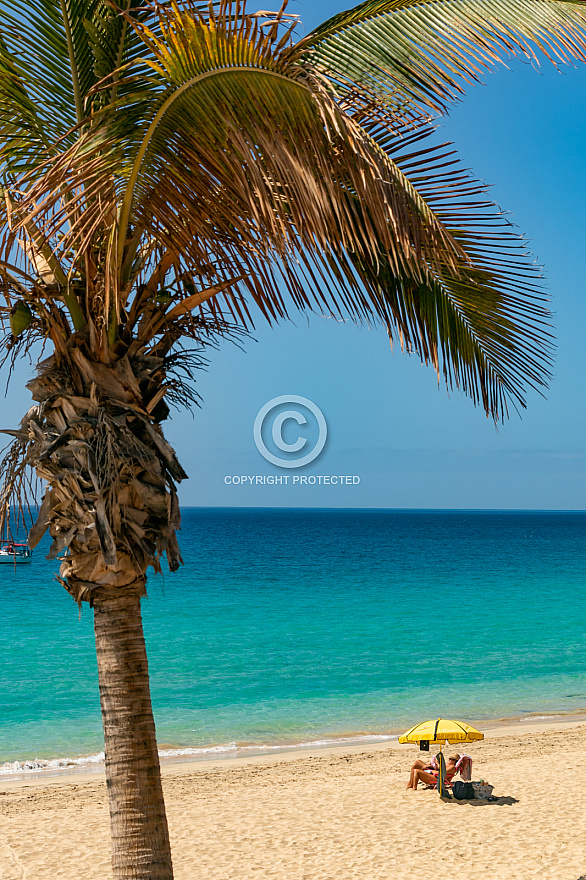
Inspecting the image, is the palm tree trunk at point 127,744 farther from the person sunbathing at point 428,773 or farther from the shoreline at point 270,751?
the shoreline at point 270,751

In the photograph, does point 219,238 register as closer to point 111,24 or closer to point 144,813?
point 111,24

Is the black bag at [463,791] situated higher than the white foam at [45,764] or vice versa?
the black bag at [463,791]

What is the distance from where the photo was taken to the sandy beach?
25.8ft

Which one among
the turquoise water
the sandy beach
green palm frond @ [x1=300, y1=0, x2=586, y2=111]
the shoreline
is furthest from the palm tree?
the turquoise water

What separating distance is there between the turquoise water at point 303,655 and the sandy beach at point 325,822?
3122 millimetres

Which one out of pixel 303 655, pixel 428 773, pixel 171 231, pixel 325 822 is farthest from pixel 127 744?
pixel 303 655

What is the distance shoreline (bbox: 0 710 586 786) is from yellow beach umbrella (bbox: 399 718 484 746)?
374 centimetres

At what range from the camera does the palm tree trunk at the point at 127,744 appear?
4.09m

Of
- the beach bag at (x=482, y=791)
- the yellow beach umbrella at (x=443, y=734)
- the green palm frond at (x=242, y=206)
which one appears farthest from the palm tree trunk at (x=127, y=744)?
the beach bag at (x=482, y=791)

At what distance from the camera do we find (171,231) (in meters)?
3.98

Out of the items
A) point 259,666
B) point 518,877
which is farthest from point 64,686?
point 518,877

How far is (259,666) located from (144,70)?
869 inches

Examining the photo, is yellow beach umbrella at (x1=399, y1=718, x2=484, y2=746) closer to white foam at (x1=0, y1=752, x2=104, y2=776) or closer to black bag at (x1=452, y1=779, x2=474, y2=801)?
black bag at (x1=452, y1=779, x2=474, y2=801)

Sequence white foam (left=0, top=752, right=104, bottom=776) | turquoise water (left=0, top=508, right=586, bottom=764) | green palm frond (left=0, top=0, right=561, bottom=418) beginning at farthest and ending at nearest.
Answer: turquoise water (left=0, top=508, right=586, bottom=764)
white foam (left=0, top=752, right=104, bottom=776)
green palm frond (left=0, top=0, right=561, bottom=418)
